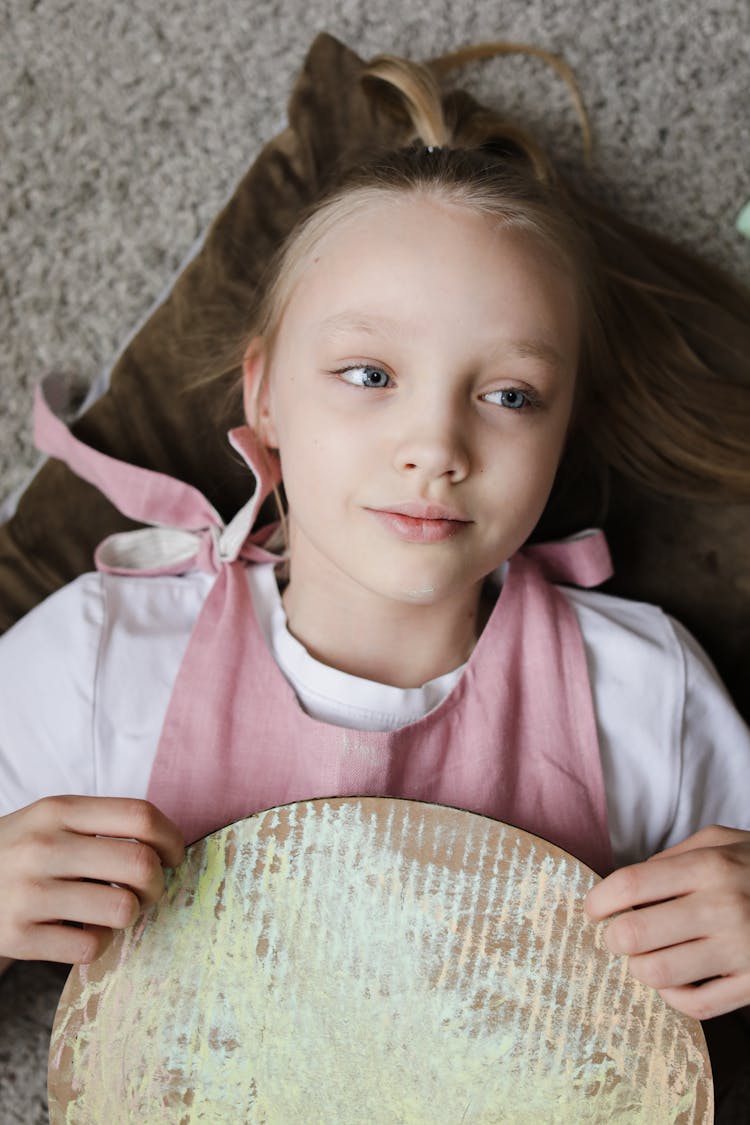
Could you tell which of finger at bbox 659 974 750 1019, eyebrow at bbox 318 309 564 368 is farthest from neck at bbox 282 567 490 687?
finger at bbox 659 974 750 1019

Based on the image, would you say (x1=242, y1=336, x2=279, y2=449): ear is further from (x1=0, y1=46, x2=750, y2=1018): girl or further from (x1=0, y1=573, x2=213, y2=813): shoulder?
(x1=0, y1=573, x2=213, y2=813): shoulder

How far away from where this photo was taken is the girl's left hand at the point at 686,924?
796 mm

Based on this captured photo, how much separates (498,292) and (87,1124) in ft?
2.24

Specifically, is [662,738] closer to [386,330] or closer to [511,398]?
[511,398]

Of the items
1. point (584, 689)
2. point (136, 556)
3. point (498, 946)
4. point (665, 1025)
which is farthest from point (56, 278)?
point (665, 1025)

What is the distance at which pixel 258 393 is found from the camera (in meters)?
1.02

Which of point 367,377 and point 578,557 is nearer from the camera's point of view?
point 367,377

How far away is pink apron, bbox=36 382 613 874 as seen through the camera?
0.94 metres

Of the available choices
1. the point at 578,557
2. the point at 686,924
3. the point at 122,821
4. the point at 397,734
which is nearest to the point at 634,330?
the point at 578,557

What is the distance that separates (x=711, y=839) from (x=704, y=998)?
121 millimetres

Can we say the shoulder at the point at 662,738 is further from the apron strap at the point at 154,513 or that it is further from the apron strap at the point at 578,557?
the apron strap at the point at 154,513

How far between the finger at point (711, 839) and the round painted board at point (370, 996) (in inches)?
3.1

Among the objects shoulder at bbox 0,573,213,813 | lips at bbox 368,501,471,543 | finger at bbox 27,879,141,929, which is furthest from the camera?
shoulder at bbox 0,573,213,813

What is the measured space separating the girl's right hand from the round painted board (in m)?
0.03
